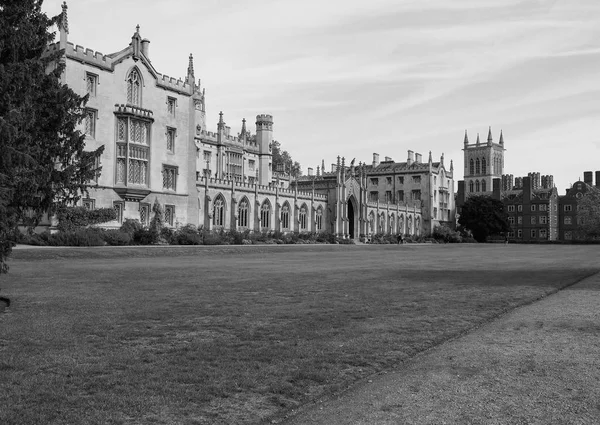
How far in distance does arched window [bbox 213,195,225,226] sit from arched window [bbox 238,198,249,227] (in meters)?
2.49

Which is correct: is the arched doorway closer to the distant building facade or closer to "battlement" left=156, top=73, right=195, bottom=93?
"battlement" left=156, top=73, right=195, bottom=93

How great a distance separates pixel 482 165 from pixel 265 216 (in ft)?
334

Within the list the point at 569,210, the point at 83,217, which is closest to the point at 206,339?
the point at 83,217

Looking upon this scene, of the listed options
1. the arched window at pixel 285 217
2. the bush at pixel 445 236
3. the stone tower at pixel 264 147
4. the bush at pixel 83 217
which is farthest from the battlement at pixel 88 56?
the bush at pixel 445 236

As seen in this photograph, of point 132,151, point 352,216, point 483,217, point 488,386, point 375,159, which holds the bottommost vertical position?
point 488,386

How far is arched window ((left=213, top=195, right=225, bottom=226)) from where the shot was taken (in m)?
51.8

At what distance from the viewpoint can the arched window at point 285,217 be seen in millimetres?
61875

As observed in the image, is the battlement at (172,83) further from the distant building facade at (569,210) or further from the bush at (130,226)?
the distant building facade at (569,210)

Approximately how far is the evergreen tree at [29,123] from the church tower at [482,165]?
13877 centimetres

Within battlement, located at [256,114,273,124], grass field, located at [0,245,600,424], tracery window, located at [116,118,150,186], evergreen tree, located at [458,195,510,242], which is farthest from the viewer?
evergreen tree, located at [458,195,510,242]

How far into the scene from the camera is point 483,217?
9125cm

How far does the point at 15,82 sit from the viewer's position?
9945mm

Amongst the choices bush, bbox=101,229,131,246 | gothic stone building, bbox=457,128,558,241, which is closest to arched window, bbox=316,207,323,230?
bush, bbox=101,229,131,246

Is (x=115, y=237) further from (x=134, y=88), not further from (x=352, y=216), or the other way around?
(x=352, y=216)
